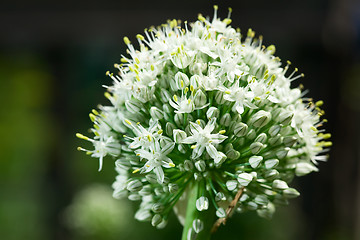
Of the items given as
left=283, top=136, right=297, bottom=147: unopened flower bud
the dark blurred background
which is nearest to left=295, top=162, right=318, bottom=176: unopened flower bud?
left=283, top=136, right=297, bottom=147: unopened flower bud

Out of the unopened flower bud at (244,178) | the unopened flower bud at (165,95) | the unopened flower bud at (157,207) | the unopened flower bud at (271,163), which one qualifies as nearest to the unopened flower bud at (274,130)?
the unopened flower bud at (271,163)

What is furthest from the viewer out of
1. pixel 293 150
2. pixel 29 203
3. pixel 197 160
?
pixel 29 203

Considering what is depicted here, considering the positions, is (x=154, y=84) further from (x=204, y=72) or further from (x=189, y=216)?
(x=189, y=216)

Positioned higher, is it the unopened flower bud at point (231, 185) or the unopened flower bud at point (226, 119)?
the unopened flower bud at point (226, 119)

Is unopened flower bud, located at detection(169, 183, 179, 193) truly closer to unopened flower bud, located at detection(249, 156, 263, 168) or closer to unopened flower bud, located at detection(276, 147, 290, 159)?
unopened flower bud, located at detection(249, 156, 263, 168)

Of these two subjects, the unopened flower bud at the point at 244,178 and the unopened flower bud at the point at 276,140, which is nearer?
the unopened flower bud at the point at 244,178

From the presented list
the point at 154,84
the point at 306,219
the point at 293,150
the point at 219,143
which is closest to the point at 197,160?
the point at 219,143

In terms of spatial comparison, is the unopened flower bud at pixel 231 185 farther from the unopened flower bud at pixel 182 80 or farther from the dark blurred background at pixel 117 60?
the dark blurred background at pixel 117 60
